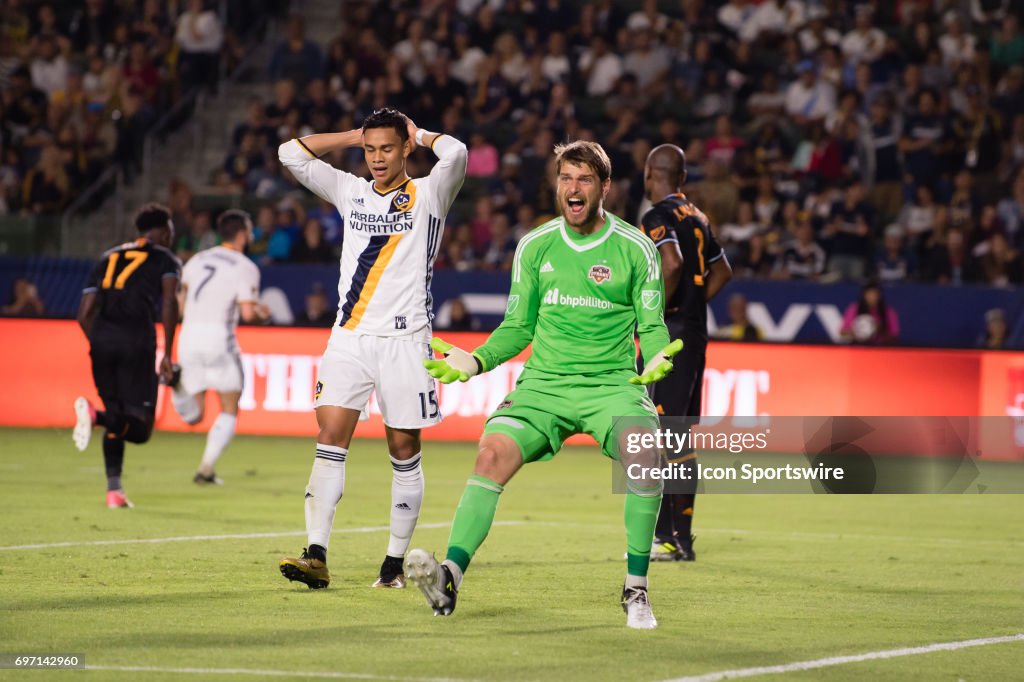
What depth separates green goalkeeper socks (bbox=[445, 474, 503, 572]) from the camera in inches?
298

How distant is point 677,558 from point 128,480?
6.52 metres

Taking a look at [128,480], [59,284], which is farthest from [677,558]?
[59,284]

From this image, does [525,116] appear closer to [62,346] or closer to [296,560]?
[62,346]

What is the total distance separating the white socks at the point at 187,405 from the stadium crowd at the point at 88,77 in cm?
981

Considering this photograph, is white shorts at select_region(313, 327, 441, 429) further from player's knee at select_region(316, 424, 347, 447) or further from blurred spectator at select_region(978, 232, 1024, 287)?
blurred spectator at select_region(978, 232, 1024, 287)

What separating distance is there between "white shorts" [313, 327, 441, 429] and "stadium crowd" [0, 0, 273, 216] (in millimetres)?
17440

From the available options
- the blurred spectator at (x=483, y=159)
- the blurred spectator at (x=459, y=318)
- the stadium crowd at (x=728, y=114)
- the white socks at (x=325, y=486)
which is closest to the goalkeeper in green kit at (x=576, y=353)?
the white socks at (x=325, y=486)

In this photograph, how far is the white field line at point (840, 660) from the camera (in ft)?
21.1

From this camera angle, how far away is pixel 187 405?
16250 millimetres

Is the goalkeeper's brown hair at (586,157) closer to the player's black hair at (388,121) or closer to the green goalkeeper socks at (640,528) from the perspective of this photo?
the player's black hair at (388,121)

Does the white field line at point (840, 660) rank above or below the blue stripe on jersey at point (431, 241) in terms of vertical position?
below

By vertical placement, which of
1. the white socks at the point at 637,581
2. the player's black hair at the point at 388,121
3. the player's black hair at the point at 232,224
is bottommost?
the white socks at the point at 637,581

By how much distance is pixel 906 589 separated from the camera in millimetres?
9359

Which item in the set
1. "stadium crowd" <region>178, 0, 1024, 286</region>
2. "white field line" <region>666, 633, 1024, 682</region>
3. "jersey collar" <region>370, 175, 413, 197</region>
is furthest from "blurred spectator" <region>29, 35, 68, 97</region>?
"white field line" <region>666, 633, 1024, 682</region>
